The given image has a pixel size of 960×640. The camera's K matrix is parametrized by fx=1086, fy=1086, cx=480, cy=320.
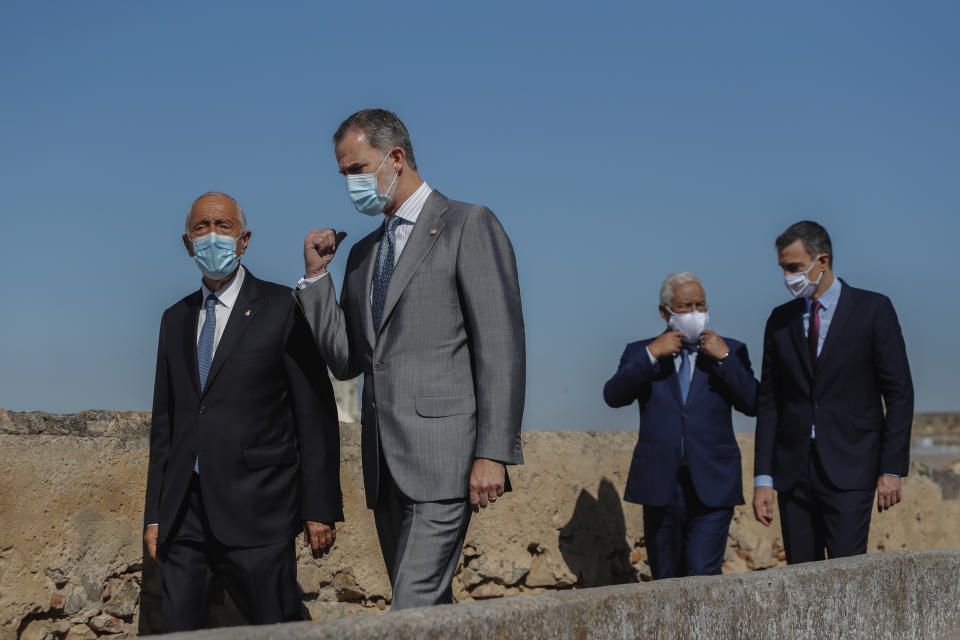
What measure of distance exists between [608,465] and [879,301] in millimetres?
1844

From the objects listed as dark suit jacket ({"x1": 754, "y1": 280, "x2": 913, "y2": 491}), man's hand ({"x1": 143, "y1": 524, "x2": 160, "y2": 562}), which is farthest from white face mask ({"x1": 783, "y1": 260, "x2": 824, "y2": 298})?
Result: man's hand ({"x1": 143, "y1": 524, "x2": 160, "y2": 562})

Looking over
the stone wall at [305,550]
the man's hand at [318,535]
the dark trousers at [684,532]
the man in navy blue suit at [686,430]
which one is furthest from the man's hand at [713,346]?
the man's hand at [318,535]

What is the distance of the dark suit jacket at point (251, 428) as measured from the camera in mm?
3295

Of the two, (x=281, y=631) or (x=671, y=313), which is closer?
(x=281, y=631)

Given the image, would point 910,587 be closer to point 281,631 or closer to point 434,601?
point 434,601

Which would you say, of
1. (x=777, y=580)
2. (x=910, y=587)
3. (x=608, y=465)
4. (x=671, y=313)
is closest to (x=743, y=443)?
(x=608, y=465)

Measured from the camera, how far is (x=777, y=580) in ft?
9.69

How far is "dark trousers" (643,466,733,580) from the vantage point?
14.9 feet

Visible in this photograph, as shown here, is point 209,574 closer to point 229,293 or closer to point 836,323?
point 229,293

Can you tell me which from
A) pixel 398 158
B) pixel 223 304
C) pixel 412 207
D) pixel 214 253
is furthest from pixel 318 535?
pixel 398 158

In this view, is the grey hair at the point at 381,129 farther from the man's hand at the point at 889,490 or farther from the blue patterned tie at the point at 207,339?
the man's hand at the point at 889,490

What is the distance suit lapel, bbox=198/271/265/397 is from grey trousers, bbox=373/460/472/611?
0.68 meters

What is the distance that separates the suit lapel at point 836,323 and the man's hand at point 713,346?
0.41 meters

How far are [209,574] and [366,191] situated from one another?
1.28 metres
